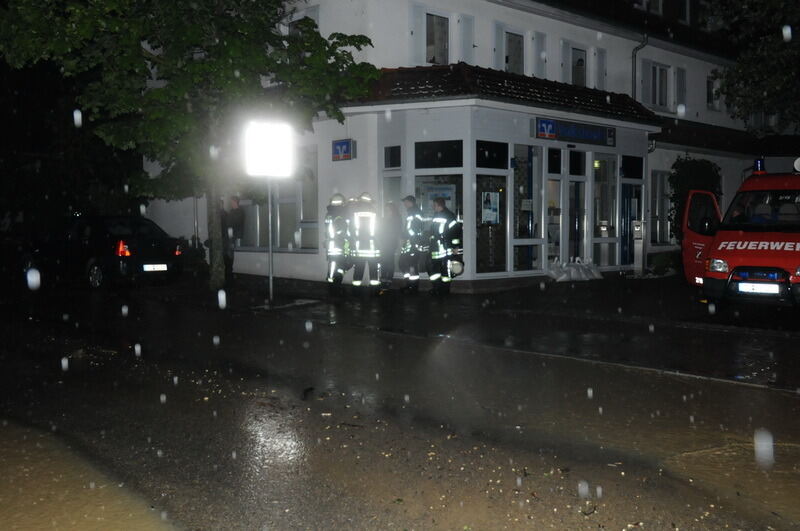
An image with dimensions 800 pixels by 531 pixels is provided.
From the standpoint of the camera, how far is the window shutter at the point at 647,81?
81.2 ft

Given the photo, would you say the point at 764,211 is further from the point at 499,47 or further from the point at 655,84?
the point at 655,84

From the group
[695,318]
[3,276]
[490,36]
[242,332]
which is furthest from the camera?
[3,276]

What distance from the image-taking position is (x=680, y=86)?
26.5 m

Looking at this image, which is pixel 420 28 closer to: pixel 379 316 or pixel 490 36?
pixel 490 36

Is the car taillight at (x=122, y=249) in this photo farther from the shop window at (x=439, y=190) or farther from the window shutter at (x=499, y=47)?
the window shutter at (x=499, y=47)

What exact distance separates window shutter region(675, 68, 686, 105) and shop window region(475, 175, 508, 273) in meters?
11.1

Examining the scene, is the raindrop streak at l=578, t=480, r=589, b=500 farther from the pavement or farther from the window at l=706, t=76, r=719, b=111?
the window at l=706, t=76, r=719, b=111

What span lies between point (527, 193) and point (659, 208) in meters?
8.31

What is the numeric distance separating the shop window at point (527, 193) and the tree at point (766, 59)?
525cm

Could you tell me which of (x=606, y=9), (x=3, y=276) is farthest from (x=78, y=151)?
(x=606, y=9)

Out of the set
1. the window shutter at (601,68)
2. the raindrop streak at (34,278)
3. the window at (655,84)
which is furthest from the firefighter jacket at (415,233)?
the window at (655,84)

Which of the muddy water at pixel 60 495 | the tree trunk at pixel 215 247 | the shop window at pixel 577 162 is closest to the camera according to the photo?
the muddy water at pixel 60 495

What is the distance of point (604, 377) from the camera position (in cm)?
838

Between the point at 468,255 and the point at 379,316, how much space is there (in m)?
4.74
